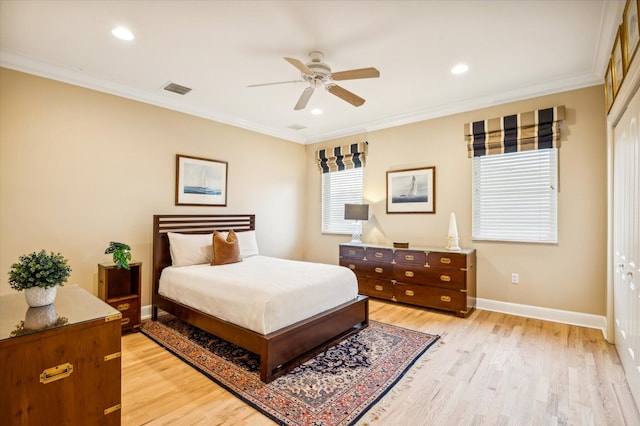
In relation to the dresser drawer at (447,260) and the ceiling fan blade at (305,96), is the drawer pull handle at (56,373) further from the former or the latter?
the dresser drawer at (447,260)

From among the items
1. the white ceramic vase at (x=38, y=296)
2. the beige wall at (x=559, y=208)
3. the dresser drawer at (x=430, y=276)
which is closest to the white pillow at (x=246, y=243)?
the beige wall at (x=559, y=208)

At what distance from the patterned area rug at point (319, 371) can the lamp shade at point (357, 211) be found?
1.91 metres

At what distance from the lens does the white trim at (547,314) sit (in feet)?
11.5

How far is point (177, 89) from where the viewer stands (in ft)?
12.8

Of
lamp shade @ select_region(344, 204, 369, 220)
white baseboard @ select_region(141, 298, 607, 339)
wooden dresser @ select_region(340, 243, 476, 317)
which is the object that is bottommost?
white baseboard @ select_region(141, 298, 607, 339)

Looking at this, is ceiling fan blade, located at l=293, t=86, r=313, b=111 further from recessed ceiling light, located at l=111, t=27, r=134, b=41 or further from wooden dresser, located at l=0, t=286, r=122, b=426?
wooden dresser, located at l=0, t=286, r=122, b=426

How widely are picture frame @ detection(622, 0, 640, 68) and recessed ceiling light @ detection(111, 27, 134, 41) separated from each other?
3623mm

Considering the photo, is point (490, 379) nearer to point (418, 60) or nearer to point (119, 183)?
point (418, 60)

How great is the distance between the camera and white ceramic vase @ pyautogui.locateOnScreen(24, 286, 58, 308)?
1.61 meters

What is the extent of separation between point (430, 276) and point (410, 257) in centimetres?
36

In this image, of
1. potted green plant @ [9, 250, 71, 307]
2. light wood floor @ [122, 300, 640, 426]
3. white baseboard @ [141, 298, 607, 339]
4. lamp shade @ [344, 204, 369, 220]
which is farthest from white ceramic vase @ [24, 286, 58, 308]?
lamp shade @ [344, 204, 369, 220]

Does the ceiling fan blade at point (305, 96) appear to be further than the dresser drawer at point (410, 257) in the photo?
No

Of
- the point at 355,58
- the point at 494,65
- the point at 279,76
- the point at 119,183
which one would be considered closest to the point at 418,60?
the point at 355,58

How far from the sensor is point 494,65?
327cm
